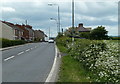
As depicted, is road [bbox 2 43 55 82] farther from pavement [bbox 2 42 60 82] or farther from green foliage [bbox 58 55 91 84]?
green foliage [bbox 58 55 91 84]

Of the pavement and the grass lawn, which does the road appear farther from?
the grass lawn

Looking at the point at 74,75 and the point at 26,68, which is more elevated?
the point at 74,75

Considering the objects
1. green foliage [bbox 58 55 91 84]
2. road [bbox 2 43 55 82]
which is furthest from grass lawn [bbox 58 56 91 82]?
road [bbox 2 43 55 82]

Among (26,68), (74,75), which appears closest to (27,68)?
(26,68)

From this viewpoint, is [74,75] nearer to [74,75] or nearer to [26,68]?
[74,75]

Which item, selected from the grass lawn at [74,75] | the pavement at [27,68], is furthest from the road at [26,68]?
the grass lawn at [74,75]

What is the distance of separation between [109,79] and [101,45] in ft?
14.0

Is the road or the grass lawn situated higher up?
the grass lawn

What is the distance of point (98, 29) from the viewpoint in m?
73.5

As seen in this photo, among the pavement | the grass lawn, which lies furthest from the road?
the grass lawn

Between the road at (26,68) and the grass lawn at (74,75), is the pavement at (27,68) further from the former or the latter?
the grass lawn at (74,75)

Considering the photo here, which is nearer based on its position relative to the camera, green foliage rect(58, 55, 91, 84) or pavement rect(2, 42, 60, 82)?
green foliage rect(58, 55, 91, 84)

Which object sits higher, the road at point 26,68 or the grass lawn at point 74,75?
the grass lawn at point 74,75

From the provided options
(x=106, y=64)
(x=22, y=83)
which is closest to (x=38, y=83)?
(x=22, y=83)
